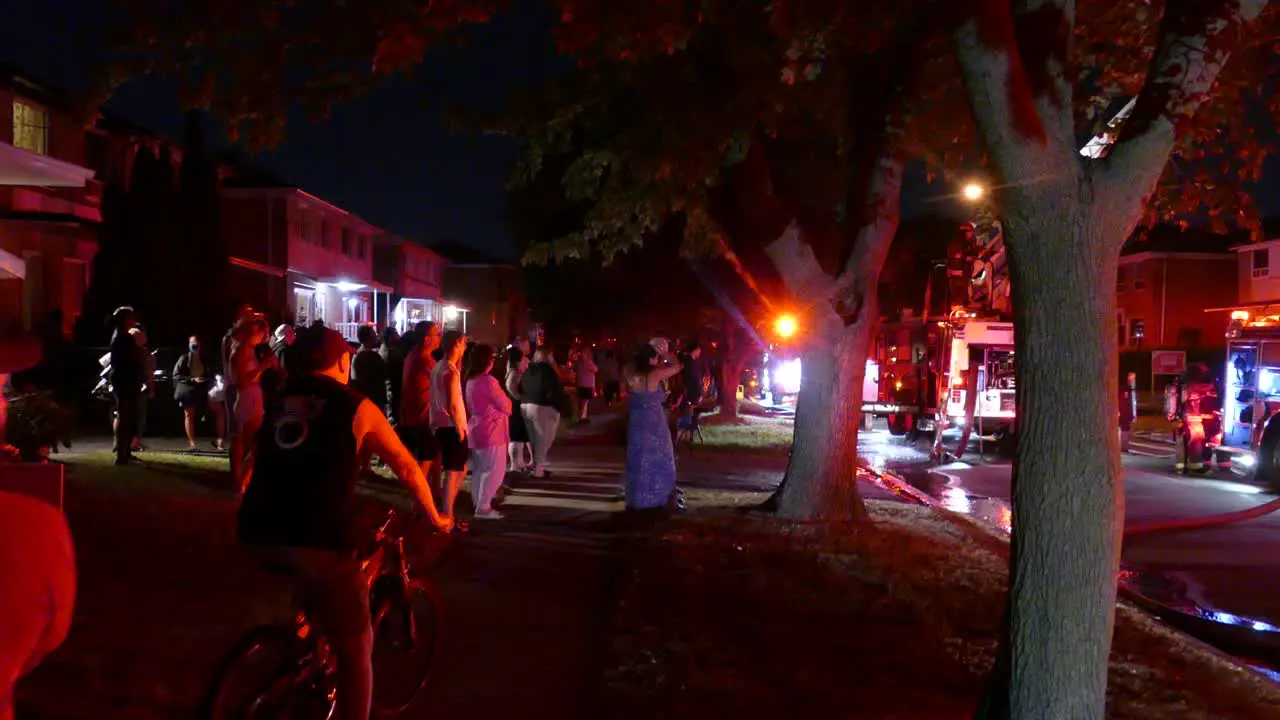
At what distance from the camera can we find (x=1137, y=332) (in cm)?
5125

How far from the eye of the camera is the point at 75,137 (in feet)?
90.8

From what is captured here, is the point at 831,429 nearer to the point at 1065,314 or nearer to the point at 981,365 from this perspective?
the point at 1065,314

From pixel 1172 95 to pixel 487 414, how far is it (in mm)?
7790

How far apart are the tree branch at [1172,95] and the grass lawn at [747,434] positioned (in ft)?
52.2

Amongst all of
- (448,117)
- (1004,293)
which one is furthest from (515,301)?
(448,117)

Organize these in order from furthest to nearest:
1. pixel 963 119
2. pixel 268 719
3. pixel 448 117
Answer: pixel 448 117
pixel 963 119
pixel 268 719

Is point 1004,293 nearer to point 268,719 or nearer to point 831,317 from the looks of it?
point 831,317

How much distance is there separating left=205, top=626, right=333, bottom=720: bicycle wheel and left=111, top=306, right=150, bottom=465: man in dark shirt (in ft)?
31.7

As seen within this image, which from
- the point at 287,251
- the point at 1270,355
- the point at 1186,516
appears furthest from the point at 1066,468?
the point at 287,251

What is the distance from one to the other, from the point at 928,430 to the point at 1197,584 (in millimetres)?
15803

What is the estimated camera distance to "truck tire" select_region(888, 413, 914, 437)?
85.5 feet

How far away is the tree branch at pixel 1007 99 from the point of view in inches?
202

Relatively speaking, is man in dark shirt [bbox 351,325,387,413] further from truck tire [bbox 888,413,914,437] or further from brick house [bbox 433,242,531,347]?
brick house [bbox 433,242,531,347]

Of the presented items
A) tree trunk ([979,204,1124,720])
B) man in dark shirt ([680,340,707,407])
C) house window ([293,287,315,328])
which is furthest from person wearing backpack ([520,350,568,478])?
house window ([293,287,315,328])
